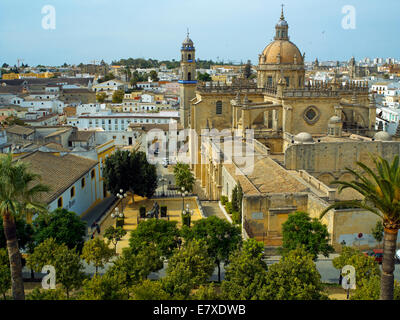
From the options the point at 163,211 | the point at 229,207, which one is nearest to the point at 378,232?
the point at 229,207

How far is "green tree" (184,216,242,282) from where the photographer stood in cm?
1844

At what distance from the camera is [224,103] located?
43500 mm

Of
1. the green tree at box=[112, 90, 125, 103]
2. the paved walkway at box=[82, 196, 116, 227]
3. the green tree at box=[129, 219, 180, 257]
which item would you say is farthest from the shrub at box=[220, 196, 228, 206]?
the green tree at box=[112, 90, 125, 103]

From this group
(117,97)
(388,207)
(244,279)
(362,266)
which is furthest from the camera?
(117,97)

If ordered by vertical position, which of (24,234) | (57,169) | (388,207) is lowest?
(24,234)

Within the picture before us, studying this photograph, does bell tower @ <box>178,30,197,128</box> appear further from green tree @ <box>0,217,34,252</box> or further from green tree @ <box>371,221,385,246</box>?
green tree @ <box>0,217,34,252</box>

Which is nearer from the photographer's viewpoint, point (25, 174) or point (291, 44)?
point (25, 174)

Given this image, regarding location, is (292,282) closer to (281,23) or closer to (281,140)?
(281,140)

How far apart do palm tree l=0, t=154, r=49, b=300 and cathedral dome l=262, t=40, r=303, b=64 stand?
33.1 metres

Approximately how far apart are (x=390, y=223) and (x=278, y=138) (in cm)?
2700

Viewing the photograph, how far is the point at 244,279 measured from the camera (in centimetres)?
1479

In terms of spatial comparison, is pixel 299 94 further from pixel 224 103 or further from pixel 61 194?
pixel 61 194

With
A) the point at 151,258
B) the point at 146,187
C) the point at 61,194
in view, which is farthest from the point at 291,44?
→ the point at 151,258

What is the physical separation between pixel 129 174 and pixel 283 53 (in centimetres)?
2098
